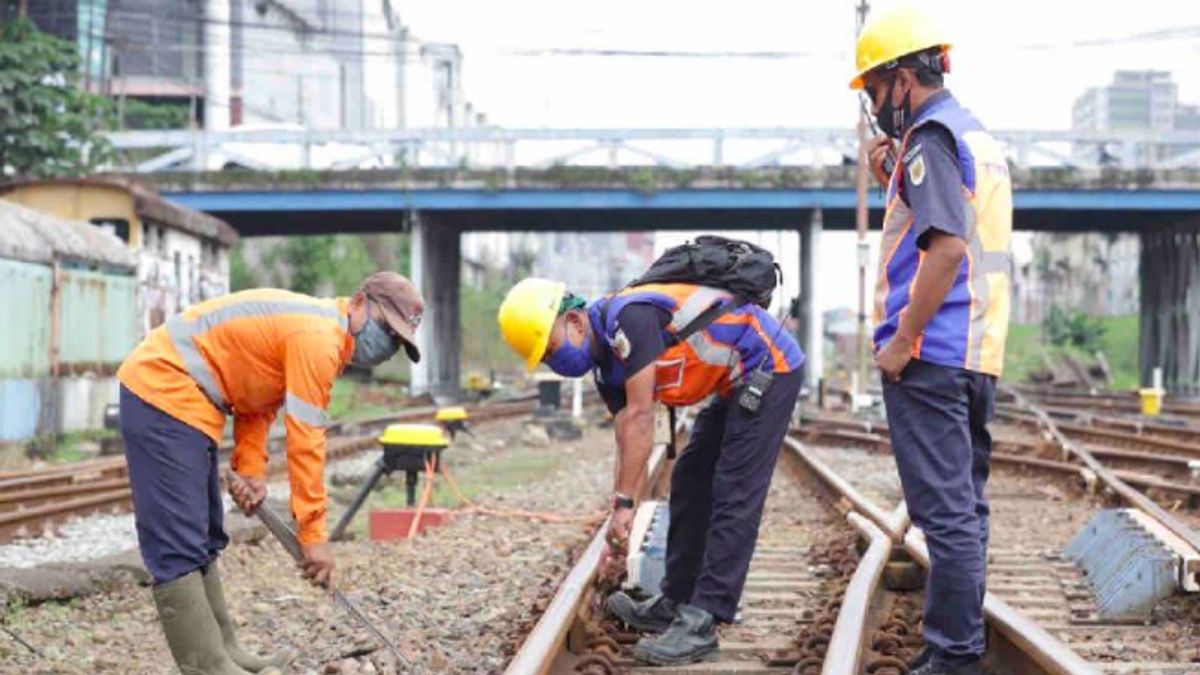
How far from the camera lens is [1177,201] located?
35188 millimetres

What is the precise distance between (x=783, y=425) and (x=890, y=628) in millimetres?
777

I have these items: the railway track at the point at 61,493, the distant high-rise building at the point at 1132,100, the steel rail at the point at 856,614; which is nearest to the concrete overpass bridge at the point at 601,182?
the railway track at the point at 61,493

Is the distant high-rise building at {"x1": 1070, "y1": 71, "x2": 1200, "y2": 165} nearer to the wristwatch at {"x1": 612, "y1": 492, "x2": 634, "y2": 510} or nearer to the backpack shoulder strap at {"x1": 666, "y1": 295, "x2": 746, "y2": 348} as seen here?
the backpack shoulder strap at {"x1": 666, "y1": 295, "x2": 746, "y2": 348}

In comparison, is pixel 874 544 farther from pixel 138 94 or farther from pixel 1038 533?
pixel 138 94

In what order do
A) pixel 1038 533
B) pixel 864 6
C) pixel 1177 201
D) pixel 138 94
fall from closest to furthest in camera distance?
pixel 1038 533, pixel 864 6, pixel 1177 201, pixel 138 94

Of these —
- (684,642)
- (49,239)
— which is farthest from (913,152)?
(49,239)

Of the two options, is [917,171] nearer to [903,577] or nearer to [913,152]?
[913,152]

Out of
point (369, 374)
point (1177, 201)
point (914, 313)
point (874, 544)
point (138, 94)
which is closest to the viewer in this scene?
point (914, 313)

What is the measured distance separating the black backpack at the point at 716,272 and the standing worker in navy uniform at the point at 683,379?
24 millimetres

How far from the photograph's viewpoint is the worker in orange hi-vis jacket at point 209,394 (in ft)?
15.7

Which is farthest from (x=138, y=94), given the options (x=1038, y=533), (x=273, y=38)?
(x=1038, y=533)

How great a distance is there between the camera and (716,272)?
17.1ft

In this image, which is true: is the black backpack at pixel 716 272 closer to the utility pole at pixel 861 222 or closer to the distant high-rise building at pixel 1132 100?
the utility pole at pixel 861 222

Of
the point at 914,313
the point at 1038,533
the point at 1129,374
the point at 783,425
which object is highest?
the point at 914,313
